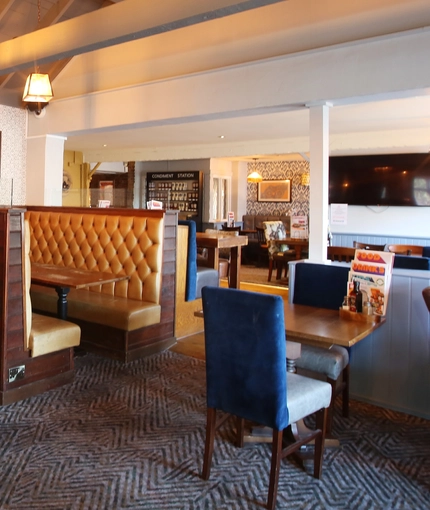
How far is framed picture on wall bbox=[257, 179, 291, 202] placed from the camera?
43.5 feet

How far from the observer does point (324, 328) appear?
2.79 meters

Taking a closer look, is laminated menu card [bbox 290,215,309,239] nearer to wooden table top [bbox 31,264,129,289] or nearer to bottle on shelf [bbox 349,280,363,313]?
wooden table top [bbox 31,264,129,289]

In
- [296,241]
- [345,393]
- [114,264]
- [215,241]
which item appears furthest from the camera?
[296,241]

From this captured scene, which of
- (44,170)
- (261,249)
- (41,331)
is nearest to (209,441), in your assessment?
(41,331)

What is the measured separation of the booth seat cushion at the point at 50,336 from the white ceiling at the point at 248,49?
2558mm

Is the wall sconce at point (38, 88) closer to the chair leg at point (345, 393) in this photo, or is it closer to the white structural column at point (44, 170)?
the white structural column at point (44, 170)

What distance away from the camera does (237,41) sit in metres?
4.95

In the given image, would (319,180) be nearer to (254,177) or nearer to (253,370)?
(253,370)

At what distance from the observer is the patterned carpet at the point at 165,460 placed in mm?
2393

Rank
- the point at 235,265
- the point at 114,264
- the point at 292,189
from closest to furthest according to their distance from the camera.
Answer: the point at 114,264, the point at 235,265, the point at 292,189

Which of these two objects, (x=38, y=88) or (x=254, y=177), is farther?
(x=254, y=177)

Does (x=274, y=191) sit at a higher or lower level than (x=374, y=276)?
higher

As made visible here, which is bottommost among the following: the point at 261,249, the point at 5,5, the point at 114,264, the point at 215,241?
the point at 114,264

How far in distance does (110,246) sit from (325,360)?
2779mm
